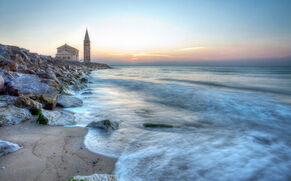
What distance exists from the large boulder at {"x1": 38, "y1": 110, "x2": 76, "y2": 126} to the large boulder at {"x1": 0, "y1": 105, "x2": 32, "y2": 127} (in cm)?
27

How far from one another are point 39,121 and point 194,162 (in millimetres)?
2721

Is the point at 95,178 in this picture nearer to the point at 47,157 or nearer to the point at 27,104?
the point at 47,157

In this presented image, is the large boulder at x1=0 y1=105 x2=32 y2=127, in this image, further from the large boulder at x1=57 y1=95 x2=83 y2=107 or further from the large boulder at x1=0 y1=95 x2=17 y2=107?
the large boulder at x1=57 y1=95 x2=83 y2=107

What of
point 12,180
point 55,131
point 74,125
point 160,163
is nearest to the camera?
point 12,180

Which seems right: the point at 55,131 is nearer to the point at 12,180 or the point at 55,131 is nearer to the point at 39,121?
the point at 39,121

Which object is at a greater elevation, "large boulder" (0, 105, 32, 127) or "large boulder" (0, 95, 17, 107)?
"large boulder" (0, 95, 17, 107)

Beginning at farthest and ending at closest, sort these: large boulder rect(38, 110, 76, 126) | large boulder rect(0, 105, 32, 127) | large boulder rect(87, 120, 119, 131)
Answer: large boulder rect(87, 120, 119, 131)
large boulder rect(38, 110, 76, 126)
large boulder rect(0, 105, 32, 127)

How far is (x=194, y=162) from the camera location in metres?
2.20

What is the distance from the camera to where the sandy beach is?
5.25 feet

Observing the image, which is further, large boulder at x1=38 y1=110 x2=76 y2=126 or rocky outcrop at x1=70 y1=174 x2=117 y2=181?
large boulder at x1=38 y1=110 x2=76 y2=126

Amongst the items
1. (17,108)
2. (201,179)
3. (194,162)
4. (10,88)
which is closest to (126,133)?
(194,162)

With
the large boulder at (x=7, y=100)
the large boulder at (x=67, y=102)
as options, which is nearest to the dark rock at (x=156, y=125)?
the large boulder at (x=67, y=102)

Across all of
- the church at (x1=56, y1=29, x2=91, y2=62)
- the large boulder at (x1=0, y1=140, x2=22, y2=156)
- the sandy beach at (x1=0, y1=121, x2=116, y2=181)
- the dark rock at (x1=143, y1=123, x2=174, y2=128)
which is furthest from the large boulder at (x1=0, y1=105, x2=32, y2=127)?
the church at (x1=56, y1=29, x2=91, y2=62)

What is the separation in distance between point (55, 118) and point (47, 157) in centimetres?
133
